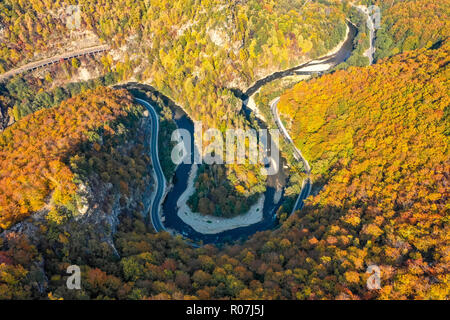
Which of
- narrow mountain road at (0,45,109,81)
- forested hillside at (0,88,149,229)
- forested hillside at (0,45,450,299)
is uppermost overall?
narrow mountain road at (0,45,109,81)

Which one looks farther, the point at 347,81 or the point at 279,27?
the point at 279,27

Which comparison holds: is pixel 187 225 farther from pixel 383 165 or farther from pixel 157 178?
pixel 383 165

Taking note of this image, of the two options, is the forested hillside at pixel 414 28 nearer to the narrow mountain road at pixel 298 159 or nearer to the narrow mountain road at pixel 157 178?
the narrow mountain road at pixel 298 159

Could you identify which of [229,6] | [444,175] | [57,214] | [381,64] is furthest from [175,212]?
[229,6]

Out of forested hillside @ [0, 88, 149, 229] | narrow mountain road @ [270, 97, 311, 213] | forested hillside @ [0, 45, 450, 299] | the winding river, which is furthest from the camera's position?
narrow mountain road @ [270, 97, 311, 213]

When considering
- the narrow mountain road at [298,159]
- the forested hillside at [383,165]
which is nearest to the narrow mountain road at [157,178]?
the narrow mountain road at [298,159]

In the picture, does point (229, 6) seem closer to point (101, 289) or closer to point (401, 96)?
point (401, 96)

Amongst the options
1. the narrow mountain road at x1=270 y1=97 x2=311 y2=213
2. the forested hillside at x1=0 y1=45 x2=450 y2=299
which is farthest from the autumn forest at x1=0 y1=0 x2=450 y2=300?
the narrow mountain road at x1=270 y1=97 x2=311 y2=213

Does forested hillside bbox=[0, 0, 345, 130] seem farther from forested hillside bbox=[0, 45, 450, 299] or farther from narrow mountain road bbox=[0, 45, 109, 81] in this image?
forested hillside bbox=[0, 45, 450, 299]
